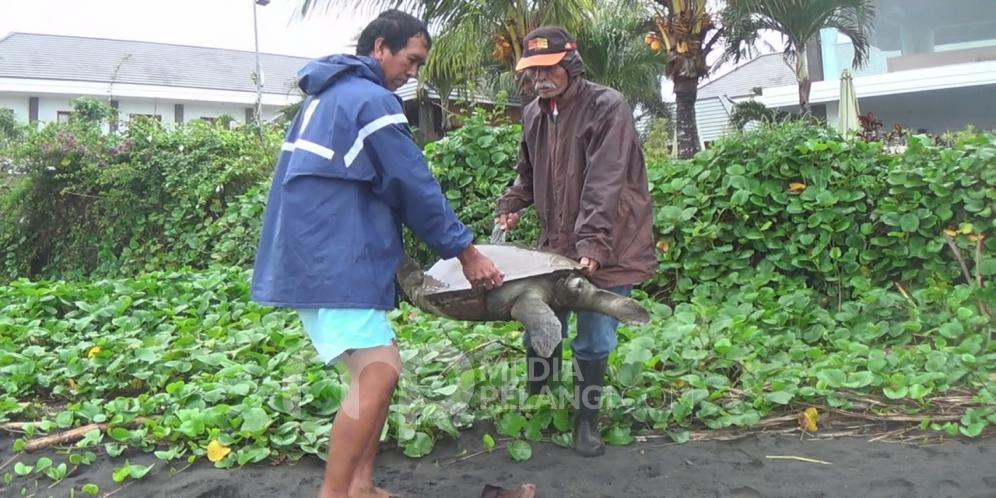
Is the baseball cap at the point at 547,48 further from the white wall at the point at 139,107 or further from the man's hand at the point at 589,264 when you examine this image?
the white wall at the point at 139,107

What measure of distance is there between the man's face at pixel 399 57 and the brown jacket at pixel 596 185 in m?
0.77

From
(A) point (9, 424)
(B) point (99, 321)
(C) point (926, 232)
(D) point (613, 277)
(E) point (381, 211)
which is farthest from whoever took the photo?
(B) point (99, 321)

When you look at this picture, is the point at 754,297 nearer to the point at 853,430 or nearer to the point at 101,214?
the point at 853,430

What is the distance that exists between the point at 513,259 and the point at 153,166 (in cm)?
758

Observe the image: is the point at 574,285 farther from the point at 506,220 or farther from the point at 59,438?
the point at 59,438

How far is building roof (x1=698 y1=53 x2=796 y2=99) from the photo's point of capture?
79.9 feet

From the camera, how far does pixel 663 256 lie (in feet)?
18.6

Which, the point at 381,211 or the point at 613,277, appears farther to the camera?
the point at 613,277

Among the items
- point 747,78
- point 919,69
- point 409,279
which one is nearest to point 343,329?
point 409,279

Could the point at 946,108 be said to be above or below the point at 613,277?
above

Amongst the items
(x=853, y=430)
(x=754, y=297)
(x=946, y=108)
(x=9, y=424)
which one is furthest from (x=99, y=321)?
(x=946, y=108)

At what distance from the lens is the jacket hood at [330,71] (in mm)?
2539

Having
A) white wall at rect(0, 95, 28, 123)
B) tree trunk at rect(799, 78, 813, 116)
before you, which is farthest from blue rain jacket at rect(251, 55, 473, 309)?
white wall at rect(0, 95, 28, 123)

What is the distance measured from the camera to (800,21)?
12.0 meters
